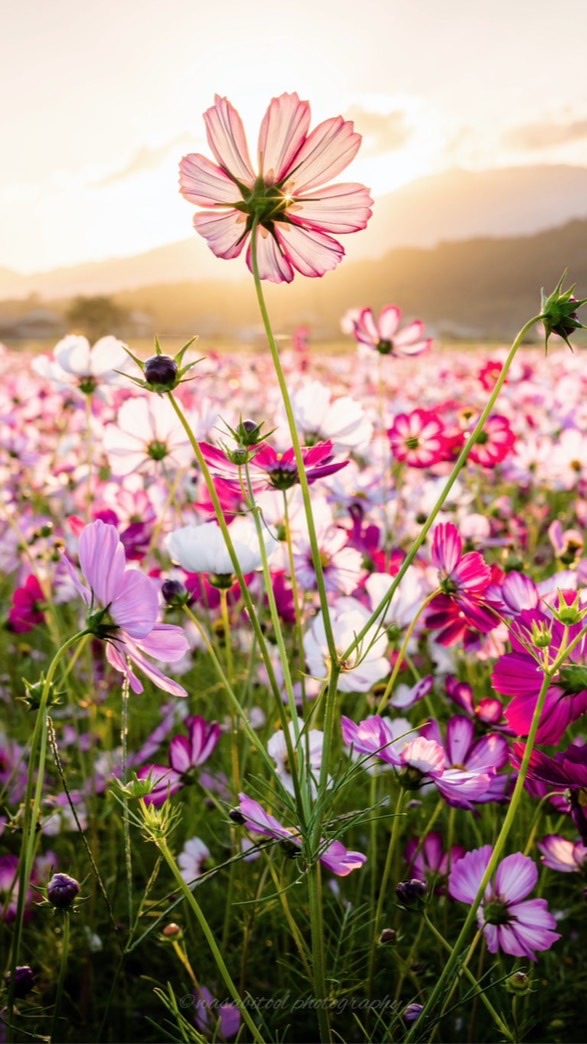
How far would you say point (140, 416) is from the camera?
1.07 m

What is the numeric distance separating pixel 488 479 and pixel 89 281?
8677 centimetres

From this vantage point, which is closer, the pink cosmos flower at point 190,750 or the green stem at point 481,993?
the green stem at point 481,993

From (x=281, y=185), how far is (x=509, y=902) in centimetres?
62

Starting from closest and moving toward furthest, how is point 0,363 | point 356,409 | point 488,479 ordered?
point 356,409, point 488,479, point 0,363

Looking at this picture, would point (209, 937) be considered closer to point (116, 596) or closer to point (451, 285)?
point (116, 596)

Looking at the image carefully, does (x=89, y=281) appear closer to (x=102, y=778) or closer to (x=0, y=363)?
(x=0, y=363)

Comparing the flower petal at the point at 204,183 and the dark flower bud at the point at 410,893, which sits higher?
the flower petal at the point at 204,183

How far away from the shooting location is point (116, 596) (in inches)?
22.0

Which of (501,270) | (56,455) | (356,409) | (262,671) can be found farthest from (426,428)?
(501,270)

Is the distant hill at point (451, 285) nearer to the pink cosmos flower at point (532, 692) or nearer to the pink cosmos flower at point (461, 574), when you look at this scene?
the pink cosmos flower at point (461, 574)

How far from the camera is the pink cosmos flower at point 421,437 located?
4.19ft

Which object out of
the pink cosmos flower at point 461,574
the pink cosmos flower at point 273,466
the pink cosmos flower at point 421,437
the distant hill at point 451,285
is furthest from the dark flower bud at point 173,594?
the distant hill at point 451,285

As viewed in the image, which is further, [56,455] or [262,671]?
[56,455]

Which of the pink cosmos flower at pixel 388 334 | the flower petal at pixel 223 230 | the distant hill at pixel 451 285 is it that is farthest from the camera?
the distant hill at pixel 451 285
